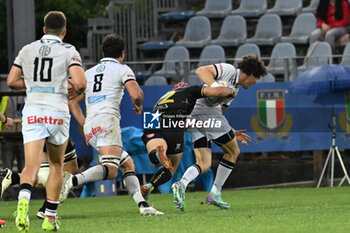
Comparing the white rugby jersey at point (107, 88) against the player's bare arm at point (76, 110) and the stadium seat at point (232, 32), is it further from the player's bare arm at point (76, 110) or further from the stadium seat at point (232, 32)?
the stadium seat at point (232, 32)

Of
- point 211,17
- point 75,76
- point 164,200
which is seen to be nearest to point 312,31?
point 211,17

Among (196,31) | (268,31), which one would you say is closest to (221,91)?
(268,31)

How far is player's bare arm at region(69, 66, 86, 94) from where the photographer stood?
29.5 feet

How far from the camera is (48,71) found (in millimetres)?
9180

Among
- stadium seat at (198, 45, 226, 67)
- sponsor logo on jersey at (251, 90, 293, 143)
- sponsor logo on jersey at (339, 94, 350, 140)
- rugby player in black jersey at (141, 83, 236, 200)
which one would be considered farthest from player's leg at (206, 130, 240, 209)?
stadium seat at (198, 45, 226, 67)

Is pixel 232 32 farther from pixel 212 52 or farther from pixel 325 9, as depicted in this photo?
pixel 325 9

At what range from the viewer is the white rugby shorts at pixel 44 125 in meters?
8.99

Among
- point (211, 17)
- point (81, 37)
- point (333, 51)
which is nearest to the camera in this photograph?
point (333, 51)

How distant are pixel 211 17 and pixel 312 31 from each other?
3.20m

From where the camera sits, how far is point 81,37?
101 ft

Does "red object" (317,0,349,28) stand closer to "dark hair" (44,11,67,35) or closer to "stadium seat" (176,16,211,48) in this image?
"stadium seat" (176,16,211,48)

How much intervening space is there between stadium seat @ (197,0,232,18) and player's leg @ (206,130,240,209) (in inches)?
518

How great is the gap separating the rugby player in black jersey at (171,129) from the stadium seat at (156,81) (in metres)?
8.88

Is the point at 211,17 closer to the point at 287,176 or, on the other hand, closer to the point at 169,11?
the point at 169,11
